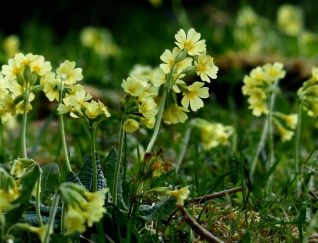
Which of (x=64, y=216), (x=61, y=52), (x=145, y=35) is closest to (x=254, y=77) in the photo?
(x=64, y=216)

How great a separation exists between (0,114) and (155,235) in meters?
0.56

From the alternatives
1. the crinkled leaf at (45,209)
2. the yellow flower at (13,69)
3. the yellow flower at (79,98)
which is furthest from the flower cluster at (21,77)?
the crinkled leaf at (45,209)

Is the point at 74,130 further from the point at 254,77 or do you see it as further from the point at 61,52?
the point at 61,52

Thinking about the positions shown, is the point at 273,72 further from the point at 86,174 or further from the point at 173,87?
the point at 86,174

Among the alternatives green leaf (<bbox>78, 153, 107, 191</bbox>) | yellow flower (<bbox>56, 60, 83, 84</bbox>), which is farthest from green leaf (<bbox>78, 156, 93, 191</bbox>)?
yellow flower (<bbox>56, 60, 83, 84</bbox>)

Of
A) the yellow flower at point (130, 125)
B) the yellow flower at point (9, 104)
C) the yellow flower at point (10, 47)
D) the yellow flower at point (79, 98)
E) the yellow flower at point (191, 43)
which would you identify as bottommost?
the yellow flower at point (130, 125)

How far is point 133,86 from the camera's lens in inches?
67.8

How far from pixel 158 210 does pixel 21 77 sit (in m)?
0.50

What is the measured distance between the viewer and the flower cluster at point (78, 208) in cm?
146

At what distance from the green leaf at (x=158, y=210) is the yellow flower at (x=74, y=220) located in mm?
335

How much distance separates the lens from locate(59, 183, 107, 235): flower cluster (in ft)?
4.80

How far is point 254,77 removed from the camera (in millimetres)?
2428

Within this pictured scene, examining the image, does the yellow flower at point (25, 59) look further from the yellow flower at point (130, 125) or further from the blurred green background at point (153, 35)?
the blurred green background at point (153, 35)

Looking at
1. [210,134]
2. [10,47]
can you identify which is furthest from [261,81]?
[10,47]
